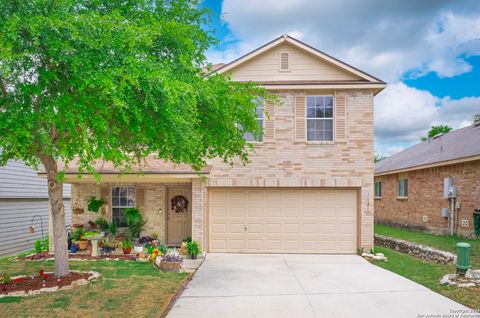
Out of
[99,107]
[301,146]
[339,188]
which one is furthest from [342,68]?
[99,107]

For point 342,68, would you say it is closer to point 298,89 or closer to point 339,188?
point 298,89

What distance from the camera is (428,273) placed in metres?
10.1

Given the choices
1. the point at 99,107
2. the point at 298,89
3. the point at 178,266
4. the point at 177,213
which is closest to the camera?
the point at 99,107

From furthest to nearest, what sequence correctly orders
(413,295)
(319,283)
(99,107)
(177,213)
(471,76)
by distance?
(471,76), (177,213), (319,283), (413,295), (99,107)

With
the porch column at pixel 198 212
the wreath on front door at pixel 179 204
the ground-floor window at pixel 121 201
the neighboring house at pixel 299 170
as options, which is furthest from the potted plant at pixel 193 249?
the ground-floor window at pixel 121 201

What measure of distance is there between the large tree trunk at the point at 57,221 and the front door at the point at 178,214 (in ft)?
18.0

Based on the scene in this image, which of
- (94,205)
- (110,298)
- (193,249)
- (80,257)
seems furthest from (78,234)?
(110,298)

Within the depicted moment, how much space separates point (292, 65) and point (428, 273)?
7809 mm

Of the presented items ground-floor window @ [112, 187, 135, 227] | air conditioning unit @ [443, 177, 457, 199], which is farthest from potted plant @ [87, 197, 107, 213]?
air conditioning unit @ [443, 177, 457, 199]

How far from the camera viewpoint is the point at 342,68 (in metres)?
13.5

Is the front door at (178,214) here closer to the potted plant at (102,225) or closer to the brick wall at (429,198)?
the potted plant at (102,225)

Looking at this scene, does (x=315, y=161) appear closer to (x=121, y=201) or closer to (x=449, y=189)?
(x=121, y=201)

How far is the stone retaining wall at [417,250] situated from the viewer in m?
11.4

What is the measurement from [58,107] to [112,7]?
2.98m
